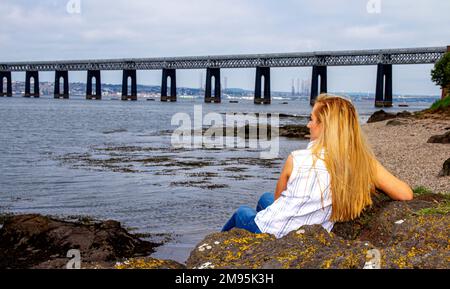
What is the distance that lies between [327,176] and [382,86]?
154 m

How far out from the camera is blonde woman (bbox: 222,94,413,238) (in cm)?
449

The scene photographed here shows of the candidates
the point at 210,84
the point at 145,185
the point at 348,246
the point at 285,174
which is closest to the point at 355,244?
the point at 348,246

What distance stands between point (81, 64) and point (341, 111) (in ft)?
666

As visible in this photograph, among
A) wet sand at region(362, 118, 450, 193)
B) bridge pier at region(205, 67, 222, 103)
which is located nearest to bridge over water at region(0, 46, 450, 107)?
bridge pier at region(205, 67, 222, 103)

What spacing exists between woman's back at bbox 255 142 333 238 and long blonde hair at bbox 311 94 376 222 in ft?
0.21

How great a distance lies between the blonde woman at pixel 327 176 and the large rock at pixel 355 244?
202 mm

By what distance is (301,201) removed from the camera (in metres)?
4.73

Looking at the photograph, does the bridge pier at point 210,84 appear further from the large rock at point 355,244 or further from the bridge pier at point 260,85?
the large rock at point 355,244

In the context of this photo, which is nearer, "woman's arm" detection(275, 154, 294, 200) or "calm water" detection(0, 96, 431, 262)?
"woman's arm" detection(275, 154, 294, 200)

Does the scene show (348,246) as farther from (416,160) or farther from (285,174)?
(416,160)

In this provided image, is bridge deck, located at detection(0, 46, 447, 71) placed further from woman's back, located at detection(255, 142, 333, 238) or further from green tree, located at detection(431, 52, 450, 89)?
woman's back, located at detection(255, 142, 333, 238)
